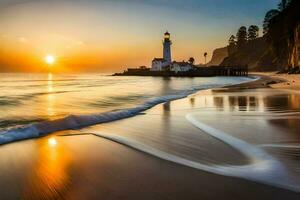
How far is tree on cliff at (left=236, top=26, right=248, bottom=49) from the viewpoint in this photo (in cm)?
14788

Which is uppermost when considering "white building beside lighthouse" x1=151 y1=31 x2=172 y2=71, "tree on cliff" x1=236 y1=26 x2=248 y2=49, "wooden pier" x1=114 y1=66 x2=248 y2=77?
"tree on cliff" x1=236 y1=26 x2=248 y2=49

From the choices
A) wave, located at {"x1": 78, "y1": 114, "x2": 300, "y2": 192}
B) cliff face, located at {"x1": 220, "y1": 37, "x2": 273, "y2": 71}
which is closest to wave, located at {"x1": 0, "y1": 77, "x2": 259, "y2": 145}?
wave, located at {"x1": 78, "y1": 114, "x2": 300, "y2": 192}

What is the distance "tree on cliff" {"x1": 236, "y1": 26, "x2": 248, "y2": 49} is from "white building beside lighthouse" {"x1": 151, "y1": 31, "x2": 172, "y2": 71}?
51.7 meters

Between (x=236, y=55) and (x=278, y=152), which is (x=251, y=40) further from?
(x=278, y=152)

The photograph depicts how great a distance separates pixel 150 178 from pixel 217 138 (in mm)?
3191

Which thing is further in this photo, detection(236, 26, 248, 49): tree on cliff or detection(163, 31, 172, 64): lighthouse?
detection(236, 26, 248, 49): tree on cliff

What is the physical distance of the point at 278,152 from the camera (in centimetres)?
589

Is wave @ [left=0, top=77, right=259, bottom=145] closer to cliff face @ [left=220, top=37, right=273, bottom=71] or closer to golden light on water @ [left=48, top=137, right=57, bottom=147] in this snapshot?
golden light on water @ [left=48, top=137, right=57, bottom=147]

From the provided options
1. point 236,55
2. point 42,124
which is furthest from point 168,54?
point 42,124

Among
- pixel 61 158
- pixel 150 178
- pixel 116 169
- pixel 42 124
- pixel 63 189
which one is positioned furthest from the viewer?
pixel 42 124

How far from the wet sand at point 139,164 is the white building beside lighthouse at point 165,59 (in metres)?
97.7

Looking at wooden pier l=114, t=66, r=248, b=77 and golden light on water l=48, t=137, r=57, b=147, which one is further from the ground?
wooden pier l=114, t=66, r=248, b=77

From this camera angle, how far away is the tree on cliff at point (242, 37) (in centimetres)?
14788

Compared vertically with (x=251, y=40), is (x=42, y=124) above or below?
below
